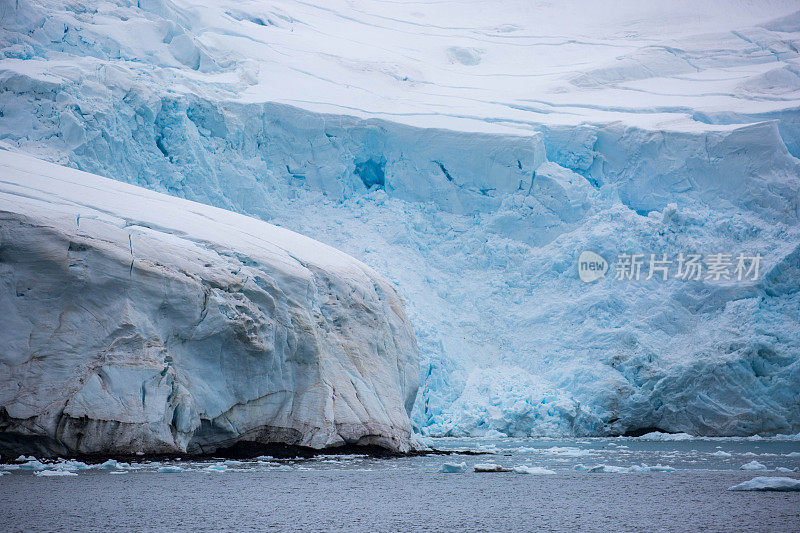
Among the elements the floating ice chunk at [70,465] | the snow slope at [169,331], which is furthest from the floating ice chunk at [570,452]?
the floating ice chunk at [70,465]

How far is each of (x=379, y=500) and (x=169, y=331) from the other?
10.4ft

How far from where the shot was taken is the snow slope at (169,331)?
21.0ft

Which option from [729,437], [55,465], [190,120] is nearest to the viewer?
[55,465]

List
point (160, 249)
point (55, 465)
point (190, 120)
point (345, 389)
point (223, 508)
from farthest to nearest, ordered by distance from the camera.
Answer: point (190, 120) → point (345, 389) → point (160, 249) → point (55, 465) → point (223, 508)

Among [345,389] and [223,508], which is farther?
[345,389]

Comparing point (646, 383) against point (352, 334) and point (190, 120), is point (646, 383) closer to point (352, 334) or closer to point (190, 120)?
point (352, 334)

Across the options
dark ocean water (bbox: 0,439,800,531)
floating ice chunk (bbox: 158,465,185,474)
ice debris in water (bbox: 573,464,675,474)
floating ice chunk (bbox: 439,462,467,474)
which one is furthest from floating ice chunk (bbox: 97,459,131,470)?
ice debris in water (bbox: 573,464,675,474)

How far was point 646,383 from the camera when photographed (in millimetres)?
13852

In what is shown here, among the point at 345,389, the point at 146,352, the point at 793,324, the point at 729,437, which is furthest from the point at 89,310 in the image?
the point at 793,324

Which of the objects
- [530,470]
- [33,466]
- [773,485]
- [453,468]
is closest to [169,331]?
[33,466]

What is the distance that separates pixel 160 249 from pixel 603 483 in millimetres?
4425

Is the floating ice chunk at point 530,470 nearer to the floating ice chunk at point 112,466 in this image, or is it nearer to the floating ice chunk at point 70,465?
the floating ice chunk at point 112,466

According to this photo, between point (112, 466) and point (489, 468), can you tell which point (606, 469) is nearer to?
point (489, 468)

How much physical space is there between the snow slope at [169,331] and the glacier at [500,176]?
16.2 feet
